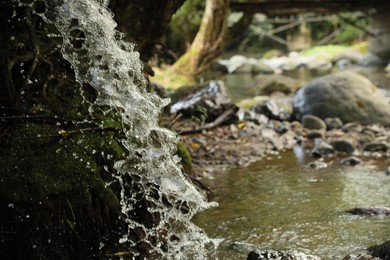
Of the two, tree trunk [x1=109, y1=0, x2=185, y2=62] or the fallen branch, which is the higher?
tree trunk [x1=109, y1=0, x2=185, y2=62]

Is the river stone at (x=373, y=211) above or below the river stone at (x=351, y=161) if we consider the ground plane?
below

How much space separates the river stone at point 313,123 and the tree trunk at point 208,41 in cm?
379

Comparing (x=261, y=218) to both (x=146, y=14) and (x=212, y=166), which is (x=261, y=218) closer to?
(x=212, y=166)

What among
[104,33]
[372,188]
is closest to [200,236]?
[104,33]

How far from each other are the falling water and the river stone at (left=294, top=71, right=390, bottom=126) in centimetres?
491

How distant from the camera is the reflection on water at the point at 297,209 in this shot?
3.34m

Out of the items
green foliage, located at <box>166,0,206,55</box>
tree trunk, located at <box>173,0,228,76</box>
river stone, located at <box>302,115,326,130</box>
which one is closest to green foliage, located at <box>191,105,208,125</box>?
river stone, located at <box>302,115,326,130</box>

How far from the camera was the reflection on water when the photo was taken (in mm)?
3342

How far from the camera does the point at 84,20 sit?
11.3 feet

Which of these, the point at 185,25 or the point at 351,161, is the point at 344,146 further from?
the point at 185,25

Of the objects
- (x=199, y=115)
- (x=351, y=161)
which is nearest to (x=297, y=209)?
(x=351, y=161)

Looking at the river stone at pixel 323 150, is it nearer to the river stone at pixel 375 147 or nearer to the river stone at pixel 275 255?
the river stone at pixel 375 147

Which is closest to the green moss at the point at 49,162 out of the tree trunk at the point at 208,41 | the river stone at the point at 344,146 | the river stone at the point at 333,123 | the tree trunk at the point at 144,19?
the tree trunk at the point at 144,19

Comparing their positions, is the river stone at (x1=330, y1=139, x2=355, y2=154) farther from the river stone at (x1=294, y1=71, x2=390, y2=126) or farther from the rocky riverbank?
→ the river stone at (x1=294, y1=71, x2=390, y2=126)
